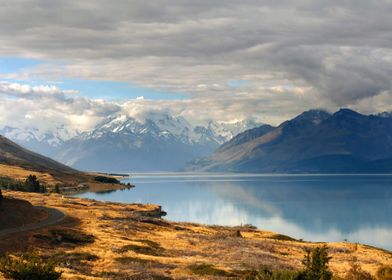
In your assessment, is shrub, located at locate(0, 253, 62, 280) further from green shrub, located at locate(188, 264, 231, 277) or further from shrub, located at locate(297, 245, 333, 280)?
shrub, located at locate(297, 245, 333, 280)

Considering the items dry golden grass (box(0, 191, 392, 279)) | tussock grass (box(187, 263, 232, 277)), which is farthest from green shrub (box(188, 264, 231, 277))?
dry golden grass (box(0, 191, 392, 279))

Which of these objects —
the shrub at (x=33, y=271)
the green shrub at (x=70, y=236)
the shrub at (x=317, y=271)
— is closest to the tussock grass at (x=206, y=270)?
the shrub at (x=317, y=271)

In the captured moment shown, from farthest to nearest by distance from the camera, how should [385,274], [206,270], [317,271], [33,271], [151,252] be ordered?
[151,252], [206,270], [385,274], [317,271], [33,271]

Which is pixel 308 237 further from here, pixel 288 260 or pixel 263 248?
pixel 288 260

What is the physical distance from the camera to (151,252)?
222 feet

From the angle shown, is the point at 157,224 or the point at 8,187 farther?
the point at 8,187

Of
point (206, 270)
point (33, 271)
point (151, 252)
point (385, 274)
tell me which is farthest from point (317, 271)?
point (151, 252)

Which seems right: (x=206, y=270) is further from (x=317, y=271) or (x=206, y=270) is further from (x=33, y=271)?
(x=33, y=271)

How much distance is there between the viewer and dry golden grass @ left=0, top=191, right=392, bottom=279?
54.3 m

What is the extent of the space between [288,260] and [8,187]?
148m

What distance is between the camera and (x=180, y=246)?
76500 millimetres

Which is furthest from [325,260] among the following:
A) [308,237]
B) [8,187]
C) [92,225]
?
[8,187]

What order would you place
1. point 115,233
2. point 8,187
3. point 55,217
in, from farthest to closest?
1. point 8,187
2. point 55,217
3. point 115,233

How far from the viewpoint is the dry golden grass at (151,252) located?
178 feet
